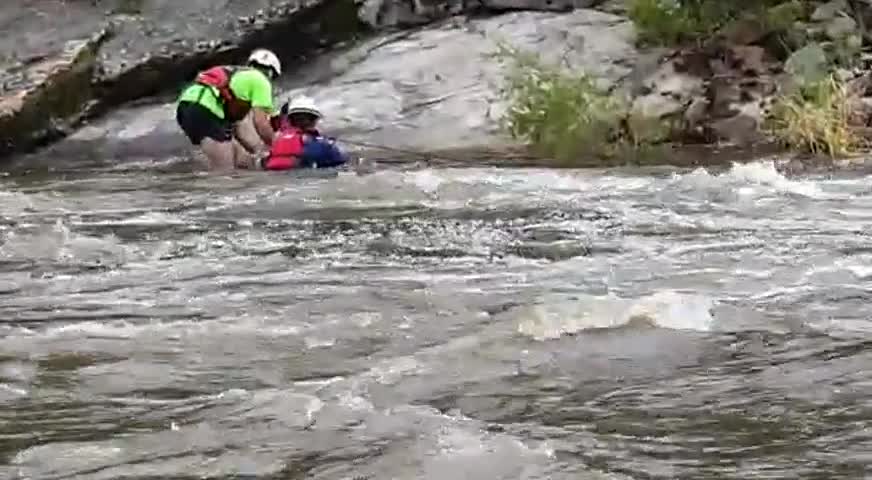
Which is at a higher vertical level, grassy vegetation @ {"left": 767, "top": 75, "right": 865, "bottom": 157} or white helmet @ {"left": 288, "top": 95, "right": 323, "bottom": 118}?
white helmet @ {"left": 288, "top": 95, "right": 323, "bottom": 118}

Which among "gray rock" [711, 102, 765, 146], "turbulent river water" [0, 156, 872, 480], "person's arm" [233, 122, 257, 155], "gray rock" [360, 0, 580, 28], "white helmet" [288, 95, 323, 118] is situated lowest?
"gray rock" [711, 102, 765, 146]

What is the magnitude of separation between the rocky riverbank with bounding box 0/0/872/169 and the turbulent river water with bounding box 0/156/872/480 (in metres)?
4.32

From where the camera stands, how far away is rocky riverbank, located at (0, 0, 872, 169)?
12.1 meters

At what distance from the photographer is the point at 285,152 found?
10641 millimetres

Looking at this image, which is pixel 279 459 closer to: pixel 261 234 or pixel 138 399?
pixel 138 399

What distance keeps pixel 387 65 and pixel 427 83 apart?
65 cm

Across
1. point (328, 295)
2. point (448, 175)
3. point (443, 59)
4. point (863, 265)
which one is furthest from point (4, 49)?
point (863, 265)

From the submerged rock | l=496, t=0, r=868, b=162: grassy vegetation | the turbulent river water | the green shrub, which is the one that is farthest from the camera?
the submerged rock

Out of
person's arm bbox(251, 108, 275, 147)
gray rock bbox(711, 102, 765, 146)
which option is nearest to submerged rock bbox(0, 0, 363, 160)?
person's arm bbox(251, 108, 275, 147)

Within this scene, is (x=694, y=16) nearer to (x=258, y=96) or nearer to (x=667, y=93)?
(x=667, y=93)

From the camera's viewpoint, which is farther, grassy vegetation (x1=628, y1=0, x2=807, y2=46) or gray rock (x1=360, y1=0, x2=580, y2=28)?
gray rock (x1=360, y1=0, x2=580, y2=28)

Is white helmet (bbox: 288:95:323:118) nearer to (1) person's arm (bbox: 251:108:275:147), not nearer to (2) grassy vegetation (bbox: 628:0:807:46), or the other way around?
(1) person's arm (bbox: 251:108:275:147)

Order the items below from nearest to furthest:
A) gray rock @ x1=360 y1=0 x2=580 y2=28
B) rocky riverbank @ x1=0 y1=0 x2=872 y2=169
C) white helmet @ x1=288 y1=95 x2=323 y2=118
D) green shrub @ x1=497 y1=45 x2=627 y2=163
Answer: green shrub @ x1=497 y1=45 x2=627 y2=163 < white helmet @ x1=288 y1=95 x2=323 y2=118 < rocky riverbank @ x1=0 y1=0 x2=872 y2=169 < gray rock @ x1=360 y1=0 x2=580 y2=28

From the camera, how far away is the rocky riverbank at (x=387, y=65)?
12.1 m
